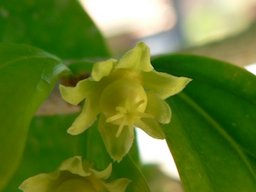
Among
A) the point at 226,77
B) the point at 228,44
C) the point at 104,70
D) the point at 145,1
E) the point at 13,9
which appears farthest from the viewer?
the point at 145,1

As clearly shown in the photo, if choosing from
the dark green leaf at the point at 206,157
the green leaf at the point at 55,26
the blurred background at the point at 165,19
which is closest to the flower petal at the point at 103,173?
the dark green leaf at the point at 206,157

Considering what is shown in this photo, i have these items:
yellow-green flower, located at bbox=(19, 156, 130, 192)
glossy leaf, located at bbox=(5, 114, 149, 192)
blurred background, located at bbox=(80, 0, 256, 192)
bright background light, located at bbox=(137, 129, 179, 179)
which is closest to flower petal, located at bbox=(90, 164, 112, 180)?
yellow-green flower, located at bbox=(19, 156, 130, 192)

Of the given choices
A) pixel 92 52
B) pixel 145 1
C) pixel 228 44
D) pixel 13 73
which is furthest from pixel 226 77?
pixel 145 1

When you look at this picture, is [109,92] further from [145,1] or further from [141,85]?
[145,1]

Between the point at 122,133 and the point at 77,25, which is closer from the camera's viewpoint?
the point at 122,133

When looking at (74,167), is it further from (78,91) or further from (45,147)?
(45,147)

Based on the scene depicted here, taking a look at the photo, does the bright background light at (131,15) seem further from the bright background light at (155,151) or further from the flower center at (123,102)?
the flower center at (123,102)
